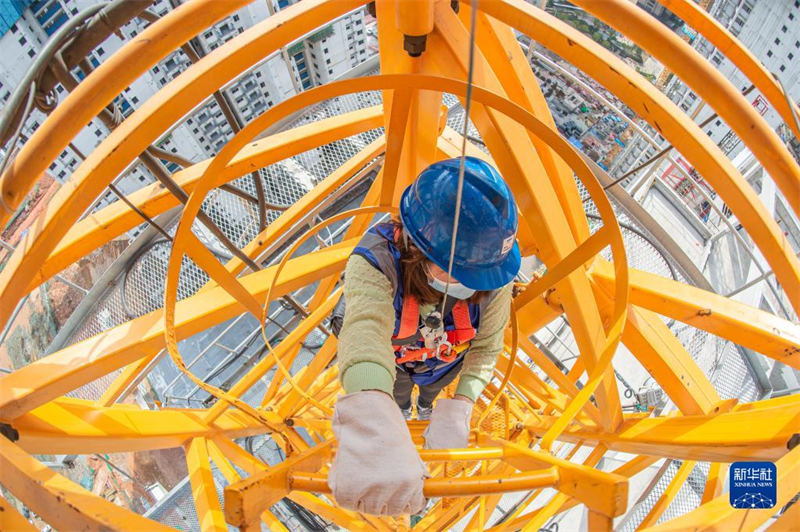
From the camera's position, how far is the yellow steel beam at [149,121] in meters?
2.01

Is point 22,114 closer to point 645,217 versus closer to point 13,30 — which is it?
point 13,30

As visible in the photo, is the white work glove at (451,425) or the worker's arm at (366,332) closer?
the worker's arm at (366,332)

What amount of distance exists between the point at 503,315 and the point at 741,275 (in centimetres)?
599

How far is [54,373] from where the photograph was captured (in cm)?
226

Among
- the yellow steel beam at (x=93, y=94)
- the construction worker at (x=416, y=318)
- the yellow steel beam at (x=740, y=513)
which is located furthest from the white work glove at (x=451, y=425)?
the yellow steel beam at (x=93, y=94)

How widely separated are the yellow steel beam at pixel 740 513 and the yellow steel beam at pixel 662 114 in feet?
2.90

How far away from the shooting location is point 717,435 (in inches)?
90.4

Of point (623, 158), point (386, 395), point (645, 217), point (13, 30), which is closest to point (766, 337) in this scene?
point (386, 395)

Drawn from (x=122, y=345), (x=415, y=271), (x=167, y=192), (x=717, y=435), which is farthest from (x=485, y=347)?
(x=167, y=192)

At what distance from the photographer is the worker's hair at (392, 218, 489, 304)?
2.39 meters

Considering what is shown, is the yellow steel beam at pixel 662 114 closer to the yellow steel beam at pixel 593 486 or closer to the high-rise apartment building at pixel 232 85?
the yellow steel beam at pixel 593 486

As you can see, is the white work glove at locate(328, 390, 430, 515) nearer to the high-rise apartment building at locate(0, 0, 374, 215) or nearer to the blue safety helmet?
the blue safety helmet

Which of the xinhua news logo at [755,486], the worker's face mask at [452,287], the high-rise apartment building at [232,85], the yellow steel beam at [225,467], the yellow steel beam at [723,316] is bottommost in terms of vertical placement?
the yellow steel beam at [225,467]

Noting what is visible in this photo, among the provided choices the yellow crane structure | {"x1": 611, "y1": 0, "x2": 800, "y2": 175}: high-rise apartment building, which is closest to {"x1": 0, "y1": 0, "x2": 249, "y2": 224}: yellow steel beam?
the yellow crane structure
